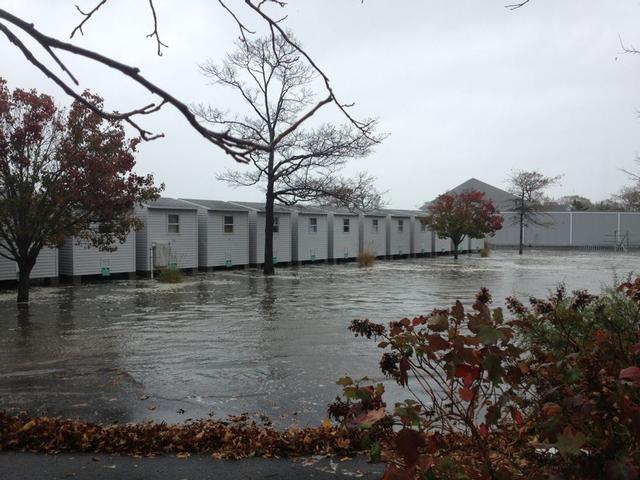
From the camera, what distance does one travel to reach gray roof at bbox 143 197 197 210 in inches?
904

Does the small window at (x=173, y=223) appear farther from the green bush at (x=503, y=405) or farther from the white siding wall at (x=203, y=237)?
the green bush at (x=503, y=405)

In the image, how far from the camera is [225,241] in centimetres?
2662

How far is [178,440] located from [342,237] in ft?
98.7

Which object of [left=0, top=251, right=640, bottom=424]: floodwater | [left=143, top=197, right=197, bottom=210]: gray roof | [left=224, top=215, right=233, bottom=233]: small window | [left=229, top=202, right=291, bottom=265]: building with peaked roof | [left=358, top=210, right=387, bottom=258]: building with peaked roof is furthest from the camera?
[left=358, top=210, right=387, bottom=258]: building with peaked roof

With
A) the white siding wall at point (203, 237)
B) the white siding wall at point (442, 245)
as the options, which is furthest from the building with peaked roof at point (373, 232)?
the white siding wall at point (203, 237)

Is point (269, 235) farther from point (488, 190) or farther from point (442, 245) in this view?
point (488, 190)

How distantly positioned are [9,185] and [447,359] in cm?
1405

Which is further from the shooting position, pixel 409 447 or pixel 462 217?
pixel 462 217

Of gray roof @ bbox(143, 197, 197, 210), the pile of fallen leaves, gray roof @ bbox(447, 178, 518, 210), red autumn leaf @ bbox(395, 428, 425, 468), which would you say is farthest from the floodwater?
gray roof @ bbox(447, 178, 518, 210)

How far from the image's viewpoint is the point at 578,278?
2233cm

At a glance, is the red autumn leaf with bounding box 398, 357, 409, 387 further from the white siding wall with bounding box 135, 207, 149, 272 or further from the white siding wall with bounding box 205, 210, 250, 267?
the white siding wall with bounding box 205, 210, 250, 267

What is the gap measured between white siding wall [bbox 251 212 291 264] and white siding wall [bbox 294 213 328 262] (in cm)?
78

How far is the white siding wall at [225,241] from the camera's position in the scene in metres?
25.8

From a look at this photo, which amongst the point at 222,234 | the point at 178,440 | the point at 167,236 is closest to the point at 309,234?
the point at 222,234
